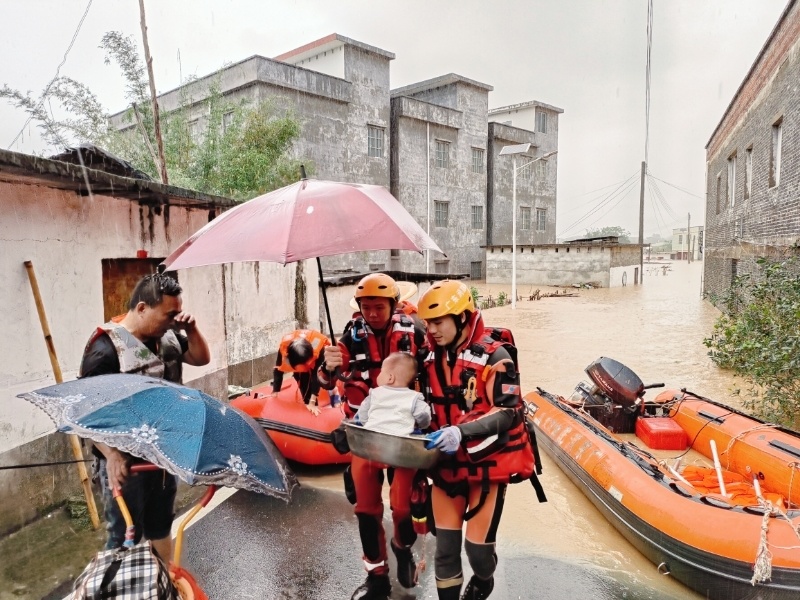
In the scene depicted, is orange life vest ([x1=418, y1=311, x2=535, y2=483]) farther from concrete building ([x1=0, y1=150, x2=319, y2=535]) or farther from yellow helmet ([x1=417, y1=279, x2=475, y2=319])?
concrete building ([x1=0, y1=150, x2=319, y2=535])

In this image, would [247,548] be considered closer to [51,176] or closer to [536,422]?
[51,176]

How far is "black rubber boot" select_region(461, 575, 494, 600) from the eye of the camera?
2.91 metres

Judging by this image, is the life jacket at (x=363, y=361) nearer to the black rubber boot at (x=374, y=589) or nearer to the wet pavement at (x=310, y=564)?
the black rubber boot at (x=374, y=589)

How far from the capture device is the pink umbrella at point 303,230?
8.76ft

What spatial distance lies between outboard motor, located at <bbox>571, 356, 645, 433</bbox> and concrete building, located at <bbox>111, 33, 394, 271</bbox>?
1515 centimetres

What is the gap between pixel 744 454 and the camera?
4.96 meters

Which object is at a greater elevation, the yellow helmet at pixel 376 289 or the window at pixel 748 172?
the window at pixel 748 172

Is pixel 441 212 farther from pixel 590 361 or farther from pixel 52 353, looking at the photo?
pixel 52 353

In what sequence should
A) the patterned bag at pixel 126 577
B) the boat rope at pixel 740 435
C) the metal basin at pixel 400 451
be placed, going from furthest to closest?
the boat rope at pixel 740 435 → the metal basin at pixel 400 451 → the patterned bag at pixel 126 577

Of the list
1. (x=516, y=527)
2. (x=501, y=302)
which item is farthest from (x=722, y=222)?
(x=516, y=527)

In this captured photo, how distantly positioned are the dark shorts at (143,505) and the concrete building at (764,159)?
9.56 metres

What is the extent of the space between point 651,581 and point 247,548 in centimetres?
297

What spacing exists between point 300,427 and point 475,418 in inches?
116

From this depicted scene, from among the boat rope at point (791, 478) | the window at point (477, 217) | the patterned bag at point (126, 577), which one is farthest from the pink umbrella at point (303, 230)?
the window at point (477, 217)
